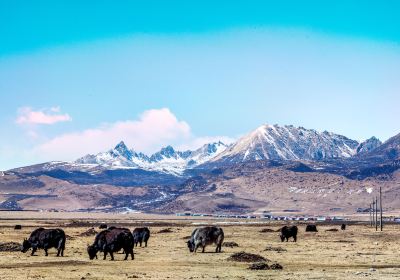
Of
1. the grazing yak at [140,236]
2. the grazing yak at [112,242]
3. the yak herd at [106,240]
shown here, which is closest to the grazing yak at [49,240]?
the yak herd at [106,240]

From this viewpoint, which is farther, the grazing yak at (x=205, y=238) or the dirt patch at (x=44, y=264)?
the grazing yak at (x=205, y=238)

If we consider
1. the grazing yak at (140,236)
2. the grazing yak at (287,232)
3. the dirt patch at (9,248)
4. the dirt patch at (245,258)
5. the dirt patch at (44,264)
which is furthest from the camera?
the grazing yak at (287,232)

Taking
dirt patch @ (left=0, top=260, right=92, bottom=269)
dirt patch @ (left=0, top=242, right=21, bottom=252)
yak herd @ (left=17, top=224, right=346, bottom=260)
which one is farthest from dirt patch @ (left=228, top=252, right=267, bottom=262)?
dirt patch @ (left=0, top=242, right=21, bottom=252)

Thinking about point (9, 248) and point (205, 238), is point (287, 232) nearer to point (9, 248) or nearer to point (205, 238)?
point (205, 238)

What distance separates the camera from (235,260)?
39.1 m

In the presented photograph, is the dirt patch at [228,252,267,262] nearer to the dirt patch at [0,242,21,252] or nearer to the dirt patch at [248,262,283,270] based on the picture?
the dirt patch at [248,262,283,270]

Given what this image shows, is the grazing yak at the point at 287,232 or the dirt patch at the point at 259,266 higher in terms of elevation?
the grazing yak at the point at 287,232

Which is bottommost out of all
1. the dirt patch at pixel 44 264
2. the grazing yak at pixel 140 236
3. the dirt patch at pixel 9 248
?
the dirt patch at pixel 44 264

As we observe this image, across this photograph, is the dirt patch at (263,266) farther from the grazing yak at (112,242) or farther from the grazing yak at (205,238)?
the grazing yak at (205,238)

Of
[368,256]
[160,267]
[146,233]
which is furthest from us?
[146,233]

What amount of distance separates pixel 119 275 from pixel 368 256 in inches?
823

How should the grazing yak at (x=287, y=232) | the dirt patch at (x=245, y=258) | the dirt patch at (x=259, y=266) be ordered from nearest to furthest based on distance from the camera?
1. the dirt patch at (x=259, y=266)
2. the dirt patch at (x=245, y=258)
3. the grazing yak at (x=287, y=232)

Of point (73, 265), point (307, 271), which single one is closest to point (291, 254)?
point (307, 271)

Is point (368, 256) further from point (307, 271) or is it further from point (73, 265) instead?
point (73, 265)
